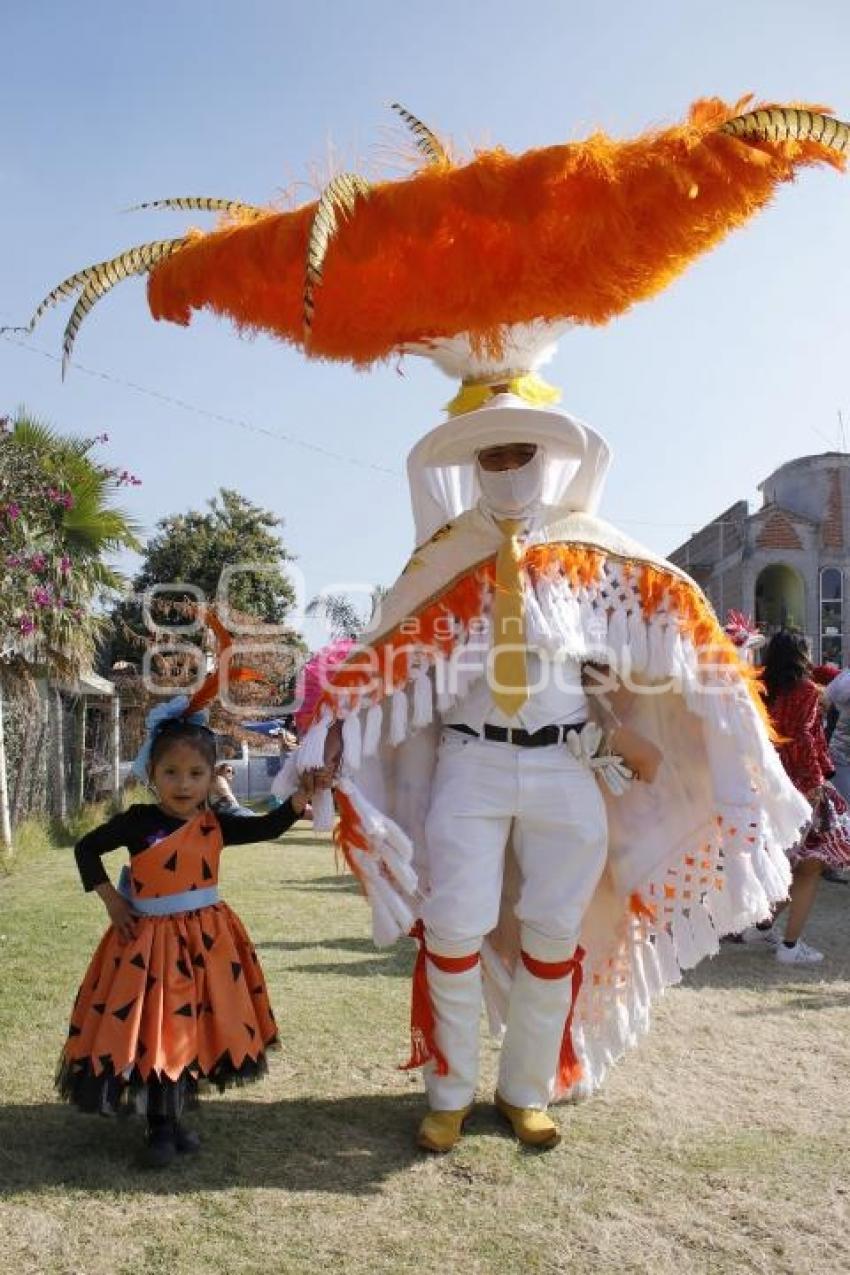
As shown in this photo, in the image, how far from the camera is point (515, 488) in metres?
A: 3.25

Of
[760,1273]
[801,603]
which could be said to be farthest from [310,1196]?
[801,603]

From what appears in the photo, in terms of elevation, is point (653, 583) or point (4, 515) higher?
point (4, 515)

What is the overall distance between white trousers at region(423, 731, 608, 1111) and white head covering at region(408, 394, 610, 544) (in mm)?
822

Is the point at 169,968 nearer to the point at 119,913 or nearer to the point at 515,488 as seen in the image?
the point at 119,913

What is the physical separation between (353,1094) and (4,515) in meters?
6.17

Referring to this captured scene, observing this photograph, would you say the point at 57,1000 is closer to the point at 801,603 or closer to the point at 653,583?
the point at 653,583

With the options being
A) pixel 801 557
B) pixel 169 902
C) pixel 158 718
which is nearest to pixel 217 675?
pixel 158 718

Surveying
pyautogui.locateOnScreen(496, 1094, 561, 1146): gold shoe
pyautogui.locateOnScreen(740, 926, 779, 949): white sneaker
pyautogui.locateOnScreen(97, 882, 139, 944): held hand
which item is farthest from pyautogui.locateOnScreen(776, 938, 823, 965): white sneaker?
pyautogui.locateOnScreen(97, 882, 139, 944): held hand

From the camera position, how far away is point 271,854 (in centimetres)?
1045

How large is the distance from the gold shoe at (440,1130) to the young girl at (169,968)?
1.57 ft

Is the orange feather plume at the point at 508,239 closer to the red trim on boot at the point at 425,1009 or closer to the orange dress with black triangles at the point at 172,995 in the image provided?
the orange dress with black triangles at the point at 172,995

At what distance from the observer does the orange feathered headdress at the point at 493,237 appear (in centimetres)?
275

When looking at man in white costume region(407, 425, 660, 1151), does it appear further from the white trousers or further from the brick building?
the brick building

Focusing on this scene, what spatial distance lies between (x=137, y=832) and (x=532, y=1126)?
1374mm
